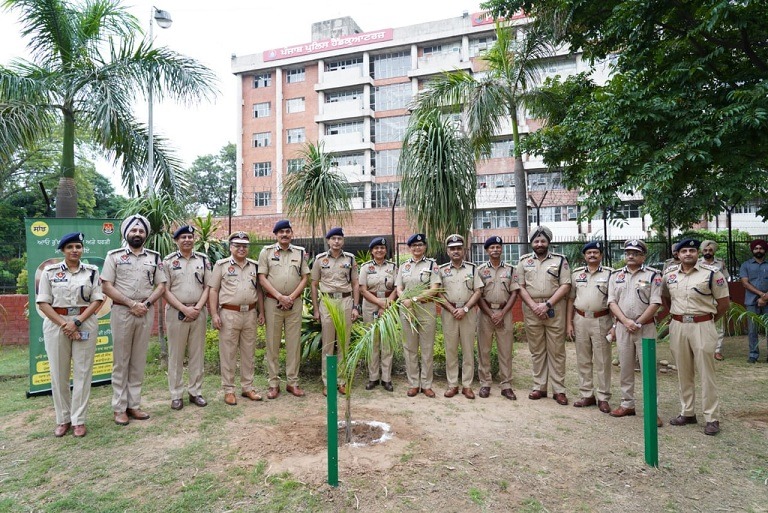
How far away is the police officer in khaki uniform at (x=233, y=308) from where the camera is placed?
5512 millimetres

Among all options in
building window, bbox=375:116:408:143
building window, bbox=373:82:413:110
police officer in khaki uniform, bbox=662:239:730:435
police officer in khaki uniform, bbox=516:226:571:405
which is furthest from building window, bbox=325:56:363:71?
police officer in khaki uniform, bbox=662:239:730:435

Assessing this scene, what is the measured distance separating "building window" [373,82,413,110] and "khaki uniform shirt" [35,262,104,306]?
29.2 metres

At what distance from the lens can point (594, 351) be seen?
530 cm

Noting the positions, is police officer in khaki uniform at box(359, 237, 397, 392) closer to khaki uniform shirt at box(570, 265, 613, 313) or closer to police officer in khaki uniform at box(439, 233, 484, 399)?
police officer in khaki uniform at box(439, 233, 484, 399)

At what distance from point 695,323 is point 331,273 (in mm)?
3730

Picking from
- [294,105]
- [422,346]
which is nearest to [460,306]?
[422,346]

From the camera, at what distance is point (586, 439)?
173 inches

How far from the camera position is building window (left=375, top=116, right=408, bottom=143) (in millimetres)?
32281

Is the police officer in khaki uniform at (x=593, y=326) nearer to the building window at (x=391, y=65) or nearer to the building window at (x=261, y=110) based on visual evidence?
the building window at (x=391, y=65)

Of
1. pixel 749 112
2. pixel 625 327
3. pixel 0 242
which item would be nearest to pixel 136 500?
pixel 625 327

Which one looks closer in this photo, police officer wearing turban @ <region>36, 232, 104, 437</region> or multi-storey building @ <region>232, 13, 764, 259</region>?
police officer wearing turban @ <region>36, 232, 104, 437</region>

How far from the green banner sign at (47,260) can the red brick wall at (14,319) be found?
4060 millimetres

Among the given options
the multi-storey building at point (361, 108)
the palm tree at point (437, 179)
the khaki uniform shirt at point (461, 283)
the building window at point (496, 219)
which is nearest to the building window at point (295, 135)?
the multi-storey building at point (361, 108)

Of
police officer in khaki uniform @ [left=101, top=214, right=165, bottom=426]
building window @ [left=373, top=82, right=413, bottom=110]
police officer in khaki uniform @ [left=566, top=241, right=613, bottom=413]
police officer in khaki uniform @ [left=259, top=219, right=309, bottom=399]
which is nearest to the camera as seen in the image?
police officer in khaki uniform @ [left=101, top=214, right=165, bottom=426]
